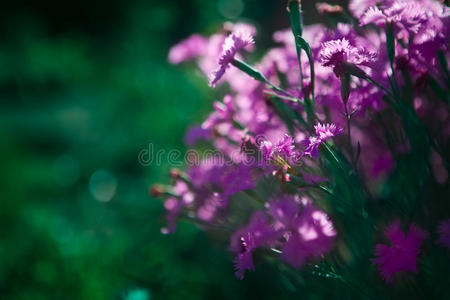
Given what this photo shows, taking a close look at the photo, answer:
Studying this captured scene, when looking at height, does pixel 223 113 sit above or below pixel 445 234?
above

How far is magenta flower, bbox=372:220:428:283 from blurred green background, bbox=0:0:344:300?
19 centimetres

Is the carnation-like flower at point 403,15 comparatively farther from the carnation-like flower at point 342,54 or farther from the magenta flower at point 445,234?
the magenta flower at point 445,234

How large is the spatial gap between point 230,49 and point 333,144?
0.18 metres

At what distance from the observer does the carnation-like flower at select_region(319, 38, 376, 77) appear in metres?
0.41

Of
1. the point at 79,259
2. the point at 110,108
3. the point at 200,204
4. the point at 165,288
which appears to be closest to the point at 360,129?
the point at 200,204

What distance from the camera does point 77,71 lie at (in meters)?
2.84

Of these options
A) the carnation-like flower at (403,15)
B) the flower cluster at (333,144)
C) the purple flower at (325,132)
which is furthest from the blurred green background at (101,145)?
the carnation-like flower at (403,15)

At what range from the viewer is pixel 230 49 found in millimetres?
484

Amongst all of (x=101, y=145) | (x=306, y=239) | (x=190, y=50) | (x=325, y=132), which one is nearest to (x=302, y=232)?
(x=306, y=239)

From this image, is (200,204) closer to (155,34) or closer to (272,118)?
(272,118)

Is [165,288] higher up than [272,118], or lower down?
lower down

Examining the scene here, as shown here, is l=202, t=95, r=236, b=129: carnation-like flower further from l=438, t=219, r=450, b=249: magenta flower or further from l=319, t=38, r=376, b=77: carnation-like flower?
l=438, t=219, r=450, b=249: magenta flower

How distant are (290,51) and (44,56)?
8.88 feet

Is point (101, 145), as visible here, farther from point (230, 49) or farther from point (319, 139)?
point (319, 139)
